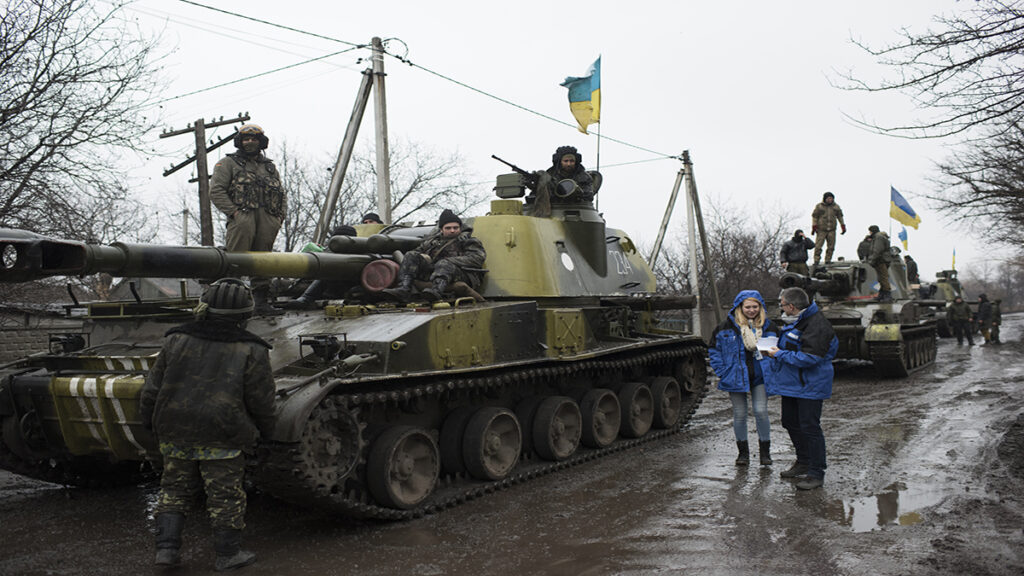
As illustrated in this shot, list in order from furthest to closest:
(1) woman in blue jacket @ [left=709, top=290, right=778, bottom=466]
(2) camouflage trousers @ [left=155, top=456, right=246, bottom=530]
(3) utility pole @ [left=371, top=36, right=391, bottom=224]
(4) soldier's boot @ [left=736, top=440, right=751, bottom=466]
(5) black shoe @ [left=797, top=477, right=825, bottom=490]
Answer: (3) utility pole @ [left=371, top=36, right=391, bottom=224] → (4) soldier's boot @ [left=736, top=440, right=751, bottom=466] → (1) woman in blue jacket @ [left=709, top=290, right=778, bottom=466] → (5) black shoe @ [left=797, top=477, right=825, bottom=490] → (2) camouflage trousers @ [left=155, top=456, right=246, bottom=530]

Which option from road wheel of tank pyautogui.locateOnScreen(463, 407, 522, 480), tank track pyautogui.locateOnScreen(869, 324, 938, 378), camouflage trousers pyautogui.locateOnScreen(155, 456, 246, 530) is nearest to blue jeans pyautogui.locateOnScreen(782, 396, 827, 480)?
road wheel of tank pyautogui.locateOnScreen(463, 407, 522, 480)

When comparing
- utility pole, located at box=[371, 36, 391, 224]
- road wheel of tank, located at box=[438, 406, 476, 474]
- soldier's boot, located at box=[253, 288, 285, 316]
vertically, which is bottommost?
road wheel of tank, located at box=[438, 406, 476, 474]

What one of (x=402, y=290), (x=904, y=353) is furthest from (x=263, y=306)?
(x=904, y=353)

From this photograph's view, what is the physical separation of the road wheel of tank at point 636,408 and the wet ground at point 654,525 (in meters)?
0.55

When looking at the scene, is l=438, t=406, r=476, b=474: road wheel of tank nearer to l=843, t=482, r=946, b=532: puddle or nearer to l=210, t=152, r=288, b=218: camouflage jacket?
l=210, t=152, r=288, b=218: camouflage jacket

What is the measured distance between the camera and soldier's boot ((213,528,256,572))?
16.6 feet

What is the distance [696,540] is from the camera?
18.0ft

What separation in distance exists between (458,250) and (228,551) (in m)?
3.81

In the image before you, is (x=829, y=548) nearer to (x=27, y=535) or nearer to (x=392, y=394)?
(x=392, y=394)

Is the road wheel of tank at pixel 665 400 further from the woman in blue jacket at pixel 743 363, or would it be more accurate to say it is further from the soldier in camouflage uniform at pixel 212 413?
the soldier in camouflage uniform at pixel 212 413

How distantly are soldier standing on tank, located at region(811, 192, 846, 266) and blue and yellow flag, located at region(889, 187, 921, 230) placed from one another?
18.4 feet

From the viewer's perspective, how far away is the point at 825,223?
18156mm

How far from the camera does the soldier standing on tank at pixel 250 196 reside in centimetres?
744

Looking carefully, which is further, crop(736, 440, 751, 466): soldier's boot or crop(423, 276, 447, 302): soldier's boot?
crop(736, 440, 751, 466): soldier's boot
